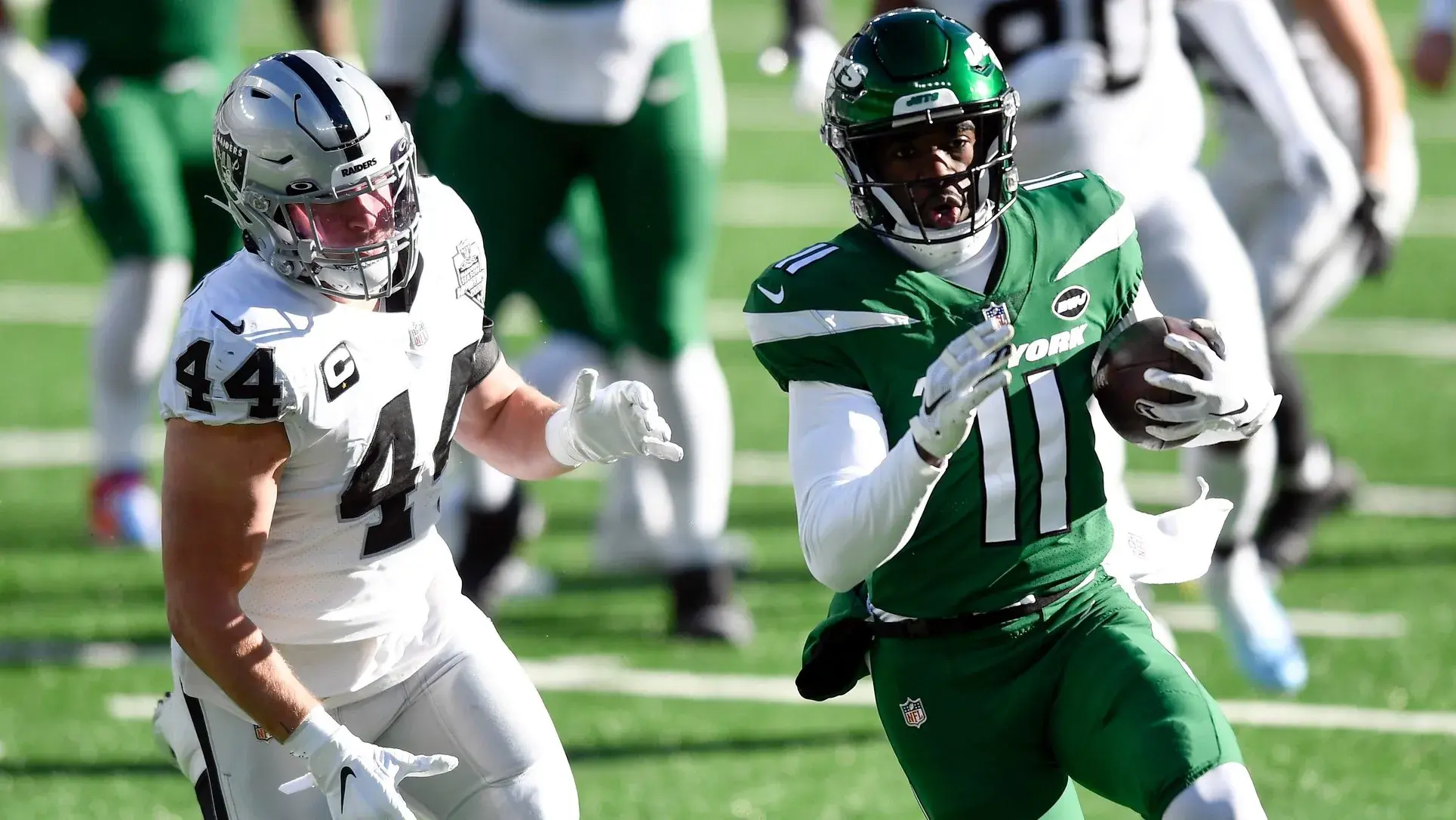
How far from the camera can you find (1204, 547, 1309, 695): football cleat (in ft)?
16.1

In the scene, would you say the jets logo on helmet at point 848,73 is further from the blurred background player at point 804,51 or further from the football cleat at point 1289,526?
the football cleat at point 1289,526

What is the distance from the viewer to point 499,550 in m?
5.88

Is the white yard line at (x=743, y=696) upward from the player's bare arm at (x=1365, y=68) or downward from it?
downward

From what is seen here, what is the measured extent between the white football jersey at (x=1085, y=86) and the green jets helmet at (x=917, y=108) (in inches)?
58.5

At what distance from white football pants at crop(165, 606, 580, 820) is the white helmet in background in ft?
2.05

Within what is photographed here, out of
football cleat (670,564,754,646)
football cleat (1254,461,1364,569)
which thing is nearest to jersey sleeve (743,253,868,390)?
football cleat (670,564,754,646)

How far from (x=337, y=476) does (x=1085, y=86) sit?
7.26 ft

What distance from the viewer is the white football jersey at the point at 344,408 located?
2.94m

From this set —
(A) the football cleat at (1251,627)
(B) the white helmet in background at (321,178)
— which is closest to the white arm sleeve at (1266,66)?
(A) the football cleat at (1251,627)

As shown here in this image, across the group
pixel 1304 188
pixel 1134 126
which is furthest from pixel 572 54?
pixel 1304 188

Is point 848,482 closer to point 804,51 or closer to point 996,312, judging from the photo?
point 996,312

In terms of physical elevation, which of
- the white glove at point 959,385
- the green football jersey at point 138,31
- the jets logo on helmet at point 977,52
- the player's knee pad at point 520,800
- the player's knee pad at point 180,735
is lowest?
the green football jersey at point 138,31

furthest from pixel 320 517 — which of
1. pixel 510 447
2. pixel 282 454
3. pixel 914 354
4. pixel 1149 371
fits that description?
pixel 1149 371

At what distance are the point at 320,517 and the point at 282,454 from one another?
0.16m
